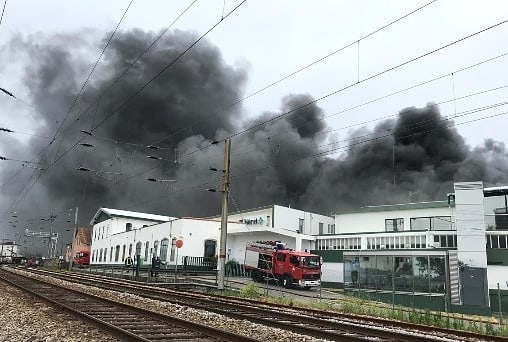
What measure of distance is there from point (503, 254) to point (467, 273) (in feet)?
18.2

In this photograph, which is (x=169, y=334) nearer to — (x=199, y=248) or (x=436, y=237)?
(x=436, y=237)

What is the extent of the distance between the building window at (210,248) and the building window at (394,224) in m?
18.4

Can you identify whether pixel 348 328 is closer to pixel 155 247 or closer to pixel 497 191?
pixel 497 191

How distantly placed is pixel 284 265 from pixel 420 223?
1807 centimetres

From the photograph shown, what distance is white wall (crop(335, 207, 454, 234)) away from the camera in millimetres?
46281

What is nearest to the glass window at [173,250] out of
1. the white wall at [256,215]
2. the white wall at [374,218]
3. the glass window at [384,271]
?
the white wall at [256,215]

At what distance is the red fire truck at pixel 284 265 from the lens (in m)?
34.3

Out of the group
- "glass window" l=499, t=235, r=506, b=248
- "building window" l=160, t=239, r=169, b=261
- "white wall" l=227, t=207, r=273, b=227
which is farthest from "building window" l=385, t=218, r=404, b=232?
"building window" l=160, t=239, r=169, b=261

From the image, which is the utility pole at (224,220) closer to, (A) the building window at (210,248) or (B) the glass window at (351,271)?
(B) the glass window at (351,271)

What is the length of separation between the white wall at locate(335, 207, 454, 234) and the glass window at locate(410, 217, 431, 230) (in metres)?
0.49

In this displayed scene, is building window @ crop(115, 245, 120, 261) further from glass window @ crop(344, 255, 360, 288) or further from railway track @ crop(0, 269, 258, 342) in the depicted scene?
railway track @ crop(0, 269, 258, 342)

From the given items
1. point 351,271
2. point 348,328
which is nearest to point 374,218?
point 351,271

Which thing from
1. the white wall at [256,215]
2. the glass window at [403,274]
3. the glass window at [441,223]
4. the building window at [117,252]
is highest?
the white wall at [256,215]

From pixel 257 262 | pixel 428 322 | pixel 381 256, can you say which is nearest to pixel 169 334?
pixel 428 322
